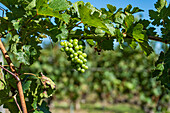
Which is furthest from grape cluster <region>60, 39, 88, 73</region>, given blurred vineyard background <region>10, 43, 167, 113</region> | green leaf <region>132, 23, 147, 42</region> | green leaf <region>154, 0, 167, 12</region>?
blurred vineyard background <region>10, 43, 167, 113</region>

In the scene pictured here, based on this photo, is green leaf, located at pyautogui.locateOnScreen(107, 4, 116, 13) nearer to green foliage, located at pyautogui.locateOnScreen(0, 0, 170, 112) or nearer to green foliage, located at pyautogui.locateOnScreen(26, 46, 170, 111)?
green foliage, located at pyautogui.locateOnScreen(0, 0, 170, 112)

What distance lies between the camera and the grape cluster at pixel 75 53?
3.81ft

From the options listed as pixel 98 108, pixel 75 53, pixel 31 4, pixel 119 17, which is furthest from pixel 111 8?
pixel 98 108

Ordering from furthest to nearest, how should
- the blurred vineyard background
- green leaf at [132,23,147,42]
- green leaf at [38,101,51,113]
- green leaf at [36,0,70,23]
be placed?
the blurred vineyard background, green leaf at [38,101,51,113], green leaf at [132,23,147,42], green leaf at [36,0,70,23]

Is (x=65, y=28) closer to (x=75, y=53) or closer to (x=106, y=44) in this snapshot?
(x=75, y=53)

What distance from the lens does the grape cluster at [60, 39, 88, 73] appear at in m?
1.16

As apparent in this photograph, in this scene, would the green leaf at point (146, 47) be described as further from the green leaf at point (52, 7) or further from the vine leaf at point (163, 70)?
the green leaf at point (52, 7)

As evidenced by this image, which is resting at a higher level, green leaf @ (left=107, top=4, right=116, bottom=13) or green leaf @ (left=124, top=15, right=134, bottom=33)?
green leaf @ (left=107, top=4, right=116, bottom=13)

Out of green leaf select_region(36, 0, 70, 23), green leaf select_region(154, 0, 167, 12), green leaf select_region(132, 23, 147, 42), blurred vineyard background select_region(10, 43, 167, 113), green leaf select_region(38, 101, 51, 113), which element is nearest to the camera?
green leaf select_region(36, 0, 70, 23)

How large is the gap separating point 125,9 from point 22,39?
0.62m

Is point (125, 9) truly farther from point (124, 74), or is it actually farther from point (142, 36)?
point (124, 74)

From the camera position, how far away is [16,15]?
1049 millimetres

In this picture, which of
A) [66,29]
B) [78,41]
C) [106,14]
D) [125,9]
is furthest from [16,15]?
[125,9]

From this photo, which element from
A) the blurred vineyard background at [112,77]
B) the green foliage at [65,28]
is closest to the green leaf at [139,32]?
the green foliage at [65,28]
